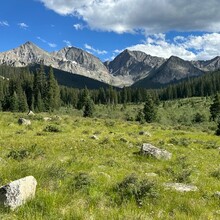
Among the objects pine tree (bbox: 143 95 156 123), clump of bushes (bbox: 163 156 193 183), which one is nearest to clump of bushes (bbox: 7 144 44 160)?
clump of bushes (bbox: 163 156 193 183)

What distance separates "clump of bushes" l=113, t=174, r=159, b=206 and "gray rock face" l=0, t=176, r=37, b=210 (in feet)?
7.85

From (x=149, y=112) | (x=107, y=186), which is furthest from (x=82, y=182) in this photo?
(x=149, y=112)

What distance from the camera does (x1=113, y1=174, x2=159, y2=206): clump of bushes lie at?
28.1 ft

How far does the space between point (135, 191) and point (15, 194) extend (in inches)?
130

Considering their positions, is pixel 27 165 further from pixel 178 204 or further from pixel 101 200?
pixel 178 204

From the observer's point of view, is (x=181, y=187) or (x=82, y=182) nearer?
(x=82, y=182)

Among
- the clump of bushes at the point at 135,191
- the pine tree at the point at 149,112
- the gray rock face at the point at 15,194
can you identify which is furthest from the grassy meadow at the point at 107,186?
the pine tree at the point at 149,112

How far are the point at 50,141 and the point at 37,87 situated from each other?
109 m

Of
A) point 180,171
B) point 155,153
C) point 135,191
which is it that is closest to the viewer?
point 135,191

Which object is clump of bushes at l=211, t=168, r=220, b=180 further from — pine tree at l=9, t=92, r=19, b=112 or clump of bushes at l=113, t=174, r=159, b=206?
pine tree at l=9, t=92, r=19, b=112

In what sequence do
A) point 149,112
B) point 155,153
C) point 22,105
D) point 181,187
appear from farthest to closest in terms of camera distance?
point 22,105 → point 149,112 → point 155,153 → point 181,187

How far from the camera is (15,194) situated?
23.4 ft

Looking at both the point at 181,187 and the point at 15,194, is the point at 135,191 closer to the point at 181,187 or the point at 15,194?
the point at 181,187

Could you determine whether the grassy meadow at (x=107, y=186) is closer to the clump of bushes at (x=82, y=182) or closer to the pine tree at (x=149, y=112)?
the clump of bushes at (x=82, y=182)
